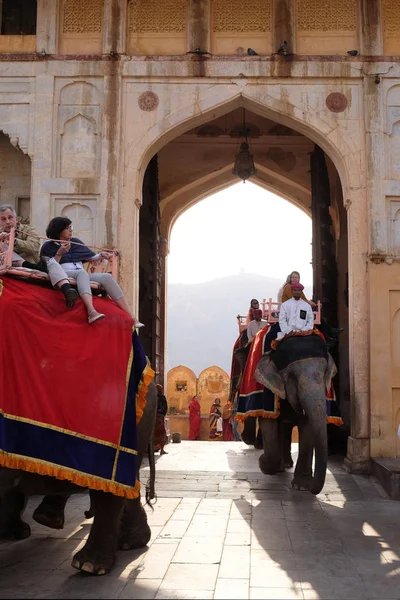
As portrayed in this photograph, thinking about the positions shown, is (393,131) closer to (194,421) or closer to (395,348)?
(395,348)

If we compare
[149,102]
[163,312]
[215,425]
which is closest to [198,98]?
[149,102]

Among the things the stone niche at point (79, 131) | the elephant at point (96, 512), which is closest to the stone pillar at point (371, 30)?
the stone niche at point (79, 131)

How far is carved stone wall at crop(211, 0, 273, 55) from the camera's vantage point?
31.7 feet

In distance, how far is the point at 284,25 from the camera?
9.59 metres

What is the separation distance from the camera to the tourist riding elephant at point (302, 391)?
6.80m

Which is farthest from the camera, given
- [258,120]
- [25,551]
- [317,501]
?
[258,120]

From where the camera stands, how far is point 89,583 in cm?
414

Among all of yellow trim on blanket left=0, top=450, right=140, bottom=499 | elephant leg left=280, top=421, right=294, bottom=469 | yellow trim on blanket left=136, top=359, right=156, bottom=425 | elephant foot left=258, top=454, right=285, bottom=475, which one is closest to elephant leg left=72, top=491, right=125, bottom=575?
yellow trim on blanket left=0, top=450, right=140, bottom=499

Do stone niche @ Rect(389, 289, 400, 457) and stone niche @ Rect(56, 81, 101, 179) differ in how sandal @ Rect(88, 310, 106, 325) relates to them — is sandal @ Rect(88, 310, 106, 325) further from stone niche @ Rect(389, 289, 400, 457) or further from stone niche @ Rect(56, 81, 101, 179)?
stone niche @ Rect(389, 289, 400, 457)

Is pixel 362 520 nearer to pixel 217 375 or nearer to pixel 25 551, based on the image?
pixel 25 551

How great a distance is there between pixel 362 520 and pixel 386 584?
79.4 inches

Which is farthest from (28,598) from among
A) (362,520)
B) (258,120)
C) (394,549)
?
(258,120)

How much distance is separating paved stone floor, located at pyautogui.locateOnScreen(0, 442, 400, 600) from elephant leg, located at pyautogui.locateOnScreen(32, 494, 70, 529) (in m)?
0.14

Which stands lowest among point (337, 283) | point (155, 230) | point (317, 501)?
point (317, 501)
